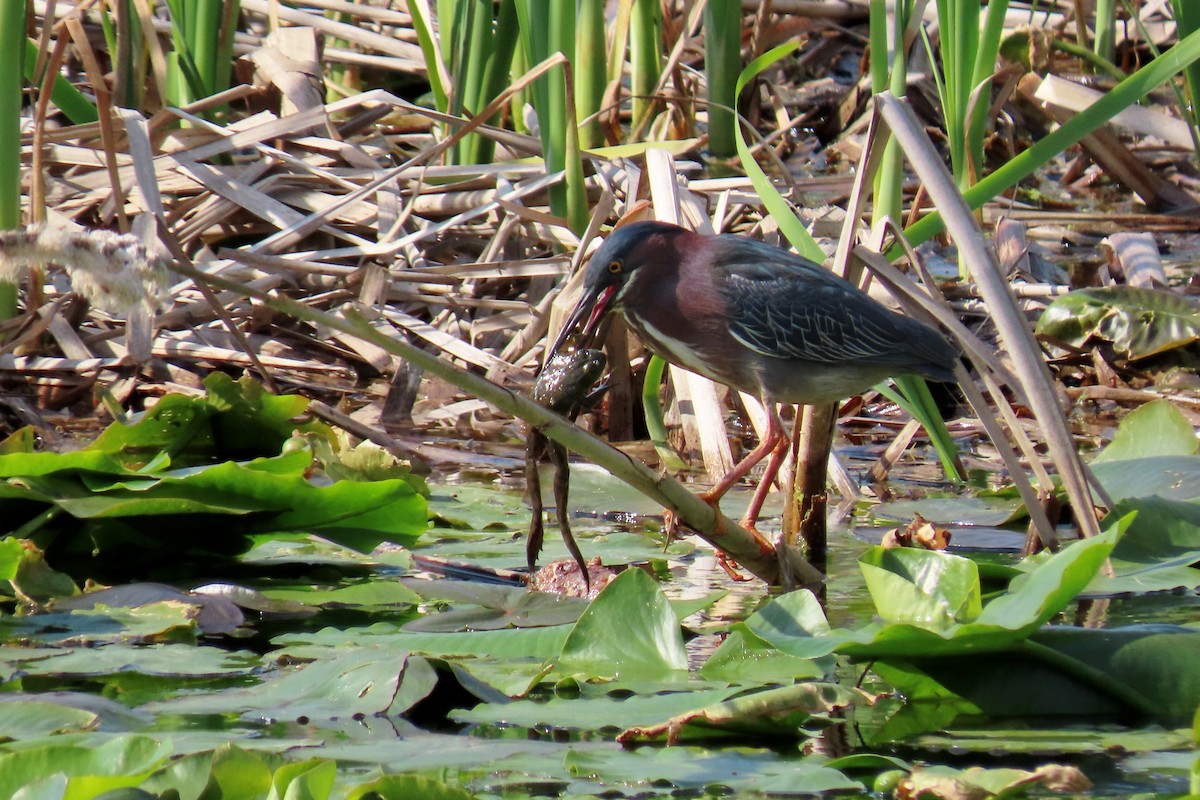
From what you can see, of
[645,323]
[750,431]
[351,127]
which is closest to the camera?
[645,323]

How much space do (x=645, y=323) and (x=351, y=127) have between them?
2573mm

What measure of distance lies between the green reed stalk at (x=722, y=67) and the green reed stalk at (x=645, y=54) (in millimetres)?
217

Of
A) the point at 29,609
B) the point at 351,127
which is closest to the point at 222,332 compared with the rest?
the point at 351,127

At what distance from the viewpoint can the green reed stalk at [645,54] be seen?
20.6 feet

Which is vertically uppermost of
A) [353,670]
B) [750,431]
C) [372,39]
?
[372,39]

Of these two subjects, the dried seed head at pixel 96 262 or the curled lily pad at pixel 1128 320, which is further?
the curled lily pad at pixel 1128 320

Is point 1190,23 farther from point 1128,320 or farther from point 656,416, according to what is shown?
point 656,416

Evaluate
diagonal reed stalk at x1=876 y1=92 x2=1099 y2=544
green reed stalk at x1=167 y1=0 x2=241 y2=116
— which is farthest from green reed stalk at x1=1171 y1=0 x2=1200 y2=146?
green reed stalk at x1=167 y1=0 x2=241 y2=116

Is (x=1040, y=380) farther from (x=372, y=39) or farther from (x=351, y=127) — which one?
(x=372, y=39)

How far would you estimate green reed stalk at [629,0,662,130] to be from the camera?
628 cm

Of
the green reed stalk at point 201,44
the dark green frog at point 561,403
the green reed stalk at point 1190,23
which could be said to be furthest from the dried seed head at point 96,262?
the green reed stalk at point 1190,23

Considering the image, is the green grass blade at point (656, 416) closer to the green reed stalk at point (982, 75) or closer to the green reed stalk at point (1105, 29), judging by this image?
the green reed stalk at point (982, 75)

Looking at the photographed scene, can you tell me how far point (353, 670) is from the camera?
233cm

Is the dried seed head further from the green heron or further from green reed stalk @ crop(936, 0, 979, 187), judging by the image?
green reed stalk @ crop(936, 0, 979, 187)
